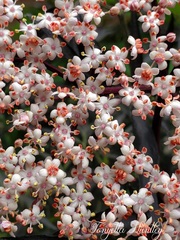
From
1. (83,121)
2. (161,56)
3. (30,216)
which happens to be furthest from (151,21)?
(30,216)

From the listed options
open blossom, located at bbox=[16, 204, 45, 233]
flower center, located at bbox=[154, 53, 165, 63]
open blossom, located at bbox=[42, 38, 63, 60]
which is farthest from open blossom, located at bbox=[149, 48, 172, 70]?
open blossom, located at bbox=[16, 204, 45, 233]

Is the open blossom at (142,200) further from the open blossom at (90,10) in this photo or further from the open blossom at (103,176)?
the open blossom at (90,10)

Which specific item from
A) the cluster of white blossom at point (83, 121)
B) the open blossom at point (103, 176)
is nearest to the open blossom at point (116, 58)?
the cluster of white blossom at point (83, 121)

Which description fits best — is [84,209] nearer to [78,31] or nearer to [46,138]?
[46,138]

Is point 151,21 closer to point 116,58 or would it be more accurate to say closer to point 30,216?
point 116,58

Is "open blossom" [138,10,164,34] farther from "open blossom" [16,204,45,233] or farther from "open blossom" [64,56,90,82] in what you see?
"open blossom" [16,204,45,233]

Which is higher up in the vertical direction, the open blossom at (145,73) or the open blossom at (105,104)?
the open blossom at (145,73)

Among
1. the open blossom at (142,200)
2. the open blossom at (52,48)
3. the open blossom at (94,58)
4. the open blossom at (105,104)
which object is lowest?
the open blossom at (142,200)

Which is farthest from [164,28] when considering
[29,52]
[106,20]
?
[29,52]

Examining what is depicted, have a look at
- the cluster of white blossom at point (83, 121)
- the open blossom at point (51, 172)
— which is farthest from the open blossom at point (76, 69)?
the open blossom at point (51, 172)

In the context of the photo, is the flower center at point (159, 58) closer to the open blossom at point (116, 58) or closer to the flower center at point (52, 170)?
the open blossom at point (116, 58)
